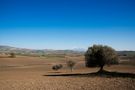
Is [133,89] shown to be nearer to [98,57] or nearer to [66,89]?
[66,89]

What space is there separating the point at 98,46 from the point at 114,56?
16.7ft

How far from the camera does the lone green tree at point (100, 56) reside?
52050mm

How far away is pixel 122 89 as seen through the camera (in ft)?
78.8

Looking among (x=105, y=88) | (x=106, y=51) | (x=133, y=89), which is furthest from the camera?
(x=106, y=51)

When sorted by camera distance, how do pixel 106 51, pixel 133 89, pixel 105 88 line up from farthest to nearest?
pixel 106 51 < pixel 105 88 < pixel 133 89

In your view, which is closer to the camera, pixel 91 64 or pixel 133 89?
pixel 133 89

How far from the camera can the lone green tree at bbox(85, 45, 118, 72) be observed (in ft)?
171

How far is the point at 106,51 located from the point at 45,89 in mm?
29388

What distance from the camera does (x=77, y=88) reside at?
1028 inches

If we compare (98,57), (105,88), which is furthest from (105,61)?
(105,88)

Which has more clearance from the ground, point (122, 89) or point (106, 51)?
point (106, 51)

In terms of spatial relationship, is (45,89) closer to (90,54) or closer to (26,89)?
(26,89)

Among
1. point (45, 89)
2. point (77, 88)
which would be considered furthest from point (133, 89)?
point (45, 89)

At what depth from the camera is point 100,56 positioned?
5228 cm
